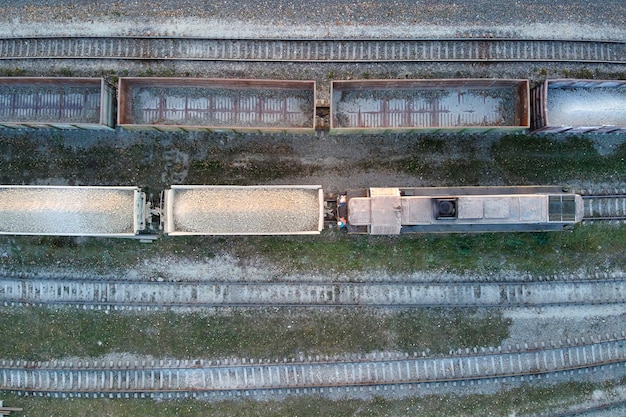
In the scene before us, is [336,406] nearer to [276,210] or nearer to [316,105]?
[276,210]

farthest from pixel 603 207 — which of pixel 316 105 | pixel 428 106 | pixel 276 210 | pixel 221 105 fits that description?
pixel 221 105

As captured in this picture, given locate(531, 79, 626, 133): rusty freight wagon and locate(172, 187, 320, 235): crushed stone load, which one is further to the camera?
locate(531, 79, 626, 133): rusty freight wagon

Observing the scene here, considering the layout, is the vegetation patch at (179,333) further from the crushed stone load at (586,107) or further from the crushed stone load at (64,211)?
the crushed stone load at (586,107)

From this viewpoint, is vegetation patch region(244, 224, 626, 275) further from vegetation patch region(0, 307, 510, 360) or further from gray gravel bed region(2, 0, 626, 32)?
gray gravel bed region(2, 0, 626, 32)

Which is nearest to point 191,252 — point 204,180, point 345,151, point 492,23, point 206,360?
point 204,180

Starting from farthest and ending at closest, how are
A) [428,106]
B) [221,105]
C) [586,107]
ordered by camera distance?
[428,106] → [221,105] → [586,107]

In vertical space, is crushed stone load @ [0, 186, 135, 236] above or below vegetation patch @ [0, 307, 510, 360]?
above

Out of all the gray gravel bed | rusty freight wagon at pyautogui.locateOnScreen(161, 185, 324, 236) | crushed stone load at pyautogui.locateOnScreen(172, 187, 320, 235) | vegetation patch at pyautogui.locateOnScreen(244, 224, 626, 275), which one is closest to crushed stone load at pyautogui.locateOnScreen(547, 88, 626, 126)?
the gray gravel bed
